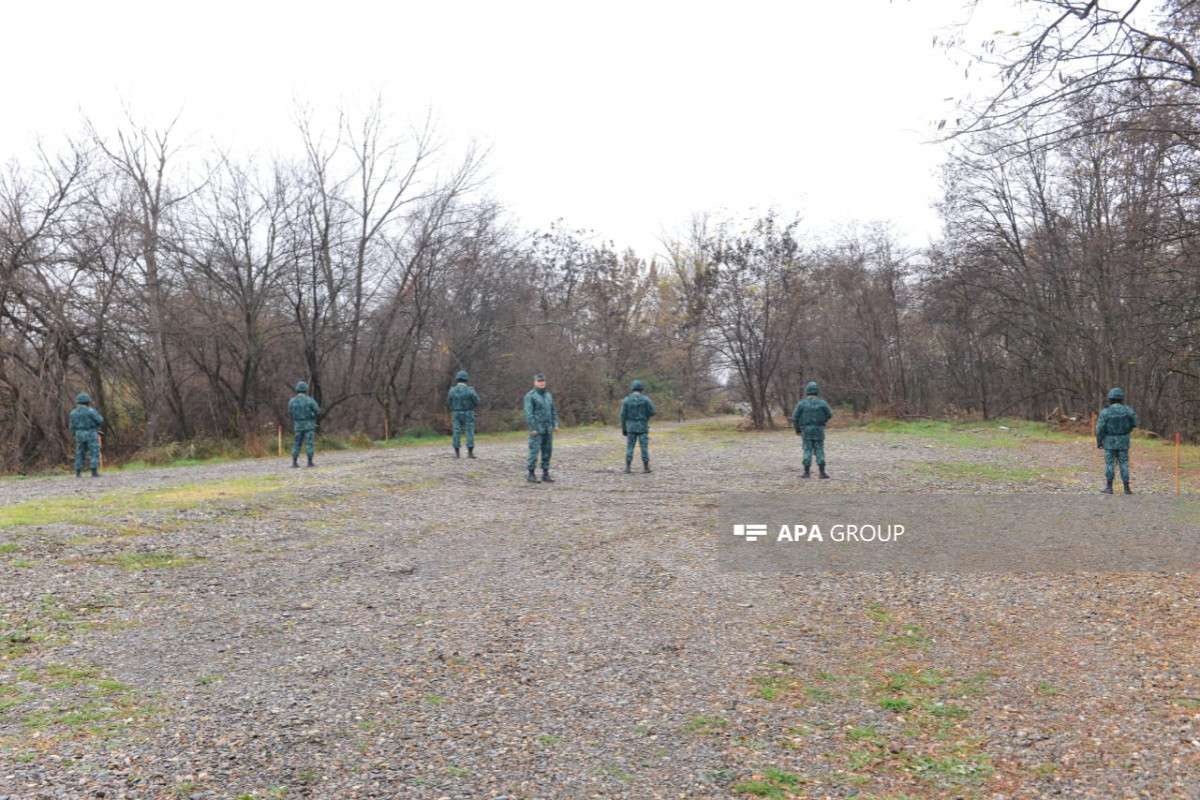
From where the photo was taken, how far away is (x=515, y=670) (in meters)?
6.00

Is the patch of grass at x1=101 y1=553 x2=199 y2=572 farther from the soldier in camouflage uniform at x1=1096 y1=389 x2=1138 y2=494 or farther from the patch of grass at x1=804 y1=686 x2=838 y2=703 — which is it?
the soldier in camouflage uniform at x1=1096 y1=389 x2=1138 y2=494

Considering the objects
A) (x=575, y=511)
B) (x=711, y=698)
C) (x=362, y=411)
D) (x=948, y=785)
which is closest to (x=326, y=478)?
(x=575, y=511)

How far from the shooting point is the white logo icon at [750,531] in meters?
11.4

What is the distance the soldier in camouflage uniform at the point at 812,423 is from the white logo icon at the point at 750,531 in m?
5.78

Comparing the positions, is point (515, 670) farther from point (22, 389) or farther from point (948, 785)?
point (22, 389)

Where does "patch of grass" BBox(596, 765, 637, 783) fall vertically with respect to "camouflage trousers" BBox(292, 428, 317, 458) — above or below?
below

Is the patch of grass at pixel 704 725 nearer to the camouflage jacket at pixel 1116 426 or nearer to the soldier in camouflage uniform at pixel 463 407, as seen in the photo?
the camouflage jacket at pixel 1116 426

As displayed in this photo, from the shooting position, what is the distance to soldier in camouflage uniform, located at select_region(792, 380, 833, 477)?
17.5m

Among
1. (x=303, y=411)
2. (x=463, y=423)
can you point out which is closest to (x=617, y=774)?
(x=303, y=411)

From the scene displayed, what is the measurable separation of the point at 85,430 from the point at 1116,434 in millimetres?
20119

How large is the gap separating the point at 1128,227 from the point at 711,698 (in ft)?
63.5

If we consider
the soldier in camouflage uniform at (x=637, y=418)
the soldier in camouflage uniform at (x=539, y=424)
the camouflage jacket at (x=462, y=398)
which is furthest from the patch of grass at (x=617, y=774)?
the camouflage jacket at (x=462, y=398)

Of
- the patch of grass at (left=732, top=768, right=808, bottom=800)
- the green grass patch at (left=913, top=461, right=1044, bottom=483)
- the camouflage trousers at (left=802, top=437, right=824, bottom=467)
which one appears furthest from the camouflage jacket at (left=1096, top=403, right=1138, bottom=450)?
the patch of grass at (left=732, top=768, right=808, bottom=800)

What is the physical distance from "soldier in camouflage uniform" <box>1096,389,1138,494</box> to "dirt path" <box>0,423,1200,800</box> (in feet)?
22.9
